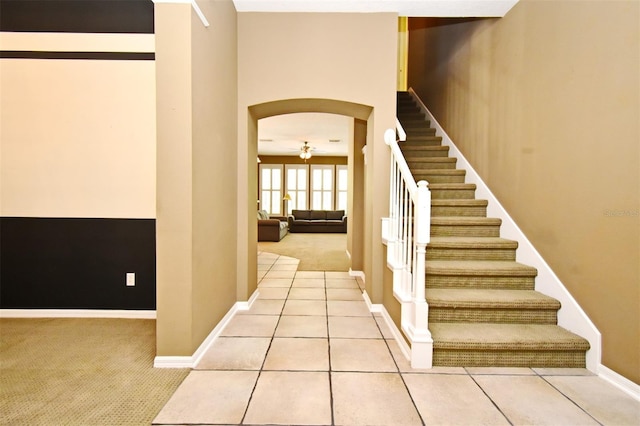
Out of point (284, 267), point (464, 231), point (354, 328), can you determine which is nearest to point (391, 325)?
point (354, 328)

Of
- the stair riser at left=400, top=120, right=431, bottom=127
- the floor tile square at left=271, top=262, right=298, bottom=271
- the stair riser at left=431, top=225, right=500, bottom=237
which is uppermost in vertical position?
the stair riser at left=400, top=120, right=431, bottom=127

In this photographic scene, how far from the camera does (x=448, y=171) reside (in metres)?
3.54

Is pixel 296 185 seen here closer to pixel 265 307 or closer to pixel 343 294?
pixel 343 294

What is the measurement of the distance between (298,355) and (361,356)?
1.47ft

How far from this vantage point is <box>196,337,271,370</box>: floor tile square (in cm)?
196

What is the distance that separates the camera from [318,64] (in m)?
2.97

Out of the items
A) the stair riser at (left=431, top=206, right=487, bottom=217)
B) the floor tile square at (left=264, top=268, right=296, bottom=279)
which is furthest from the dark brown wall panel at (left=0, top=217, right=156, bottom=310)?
the stair riser at (left=431, top=206, right=487, bottom=217)

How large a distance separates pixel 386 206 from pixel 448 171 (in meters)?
1.09

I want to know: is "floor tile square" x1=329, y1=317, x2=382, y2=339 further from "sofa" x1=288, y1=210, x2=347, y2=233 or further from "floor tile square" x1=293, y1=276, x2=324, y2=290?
"sofa" x1=288, y1=210, x2=347, y2=233

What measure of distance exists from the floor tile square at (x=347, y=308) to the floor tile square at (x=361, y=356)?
56 cm

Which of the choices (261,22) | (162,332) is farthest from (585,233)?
(261,22)

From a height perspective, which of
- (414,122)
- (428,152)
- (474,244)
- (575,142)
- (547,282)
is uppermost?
(414,122)

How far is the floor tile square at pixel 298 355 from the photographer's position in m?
1.96

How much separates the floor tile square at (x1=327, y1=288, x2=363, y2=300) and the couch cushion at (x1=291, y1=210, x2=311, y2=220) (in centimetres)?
739
